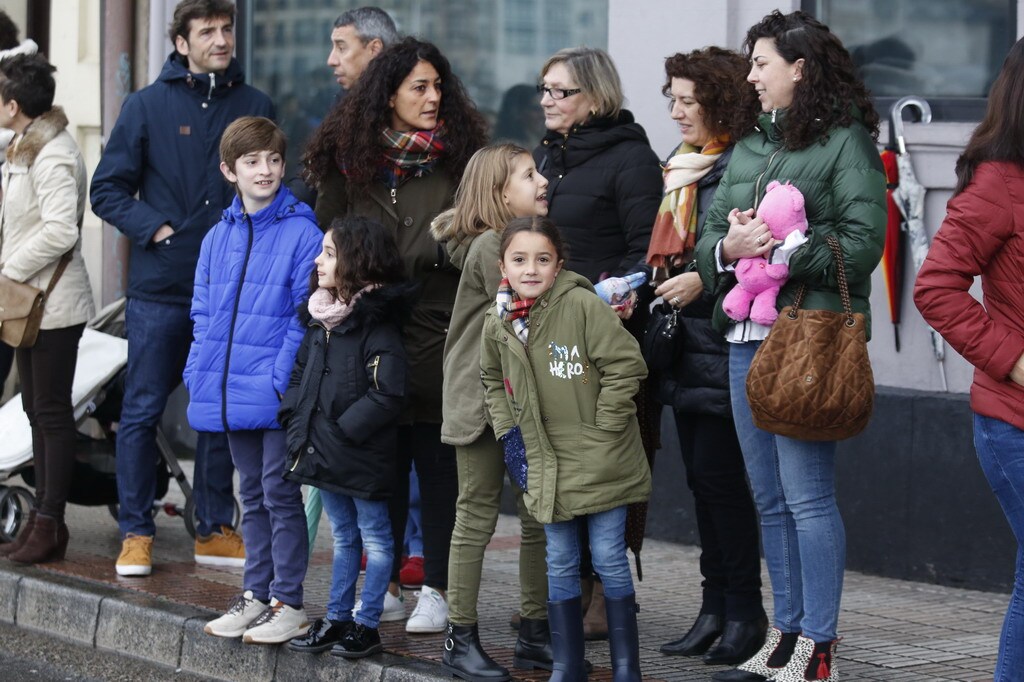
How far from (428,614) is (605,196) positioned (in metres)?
1.57

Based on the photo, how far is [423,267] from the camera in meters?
5.71

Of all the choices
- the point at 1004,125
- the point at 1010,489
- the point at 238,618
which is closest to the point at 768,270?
the point at 1004,125

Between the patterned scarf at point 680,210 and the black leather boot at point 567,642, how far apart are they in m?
1.16

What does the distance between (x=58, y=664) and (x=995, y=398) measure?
359 cm

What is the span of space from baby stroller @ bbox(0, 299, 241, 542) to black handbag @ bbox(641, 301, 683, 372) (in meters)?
2.59

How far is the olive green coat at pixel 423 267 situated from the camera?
5664 mm

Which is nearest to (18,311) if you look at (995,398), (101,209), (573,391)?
(101,209)

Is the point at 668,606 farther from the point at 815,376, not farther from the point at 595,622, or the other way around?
the point at 815,376

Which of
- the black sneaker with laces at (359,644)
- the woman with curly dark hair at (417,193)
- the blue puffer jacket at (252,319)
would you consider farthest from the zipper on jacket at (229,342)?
the black sneaker with laces at (359,644)

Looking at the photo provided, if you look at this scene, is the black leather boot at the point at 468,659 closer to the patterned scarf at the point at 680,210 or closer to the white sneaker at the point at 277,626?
the white sneaker at the point at 277,626

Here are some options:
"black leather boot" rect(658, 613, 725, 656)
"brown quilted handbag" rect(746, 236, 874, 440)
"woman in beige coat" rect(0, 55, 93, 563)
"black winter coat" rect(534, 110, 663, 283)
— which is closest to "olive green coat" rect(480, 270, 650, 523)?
"brown quilted handbag" rect(746, 236, 874, 440)

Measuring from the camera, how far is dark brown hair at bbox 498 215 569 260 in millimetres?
4816

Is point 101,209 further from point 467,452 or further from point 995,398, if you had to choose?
point 995,398

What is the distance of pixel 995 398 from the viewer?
162 inches
